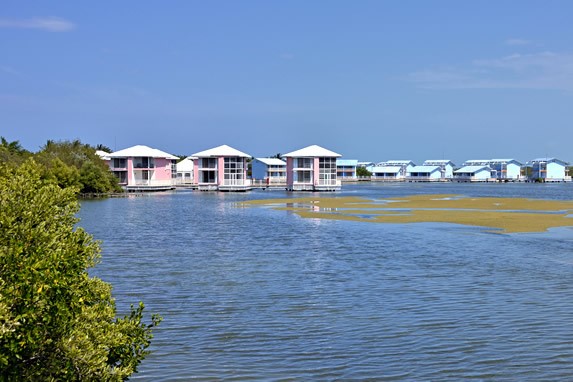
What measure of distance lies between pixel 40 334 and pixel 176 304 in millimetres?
10319

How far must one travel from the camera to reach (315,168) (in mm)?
99312

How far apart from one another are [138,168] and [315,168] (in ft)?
92.9

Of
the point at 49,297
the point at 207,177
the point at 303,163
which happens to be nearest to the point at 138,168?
the point at 207,177

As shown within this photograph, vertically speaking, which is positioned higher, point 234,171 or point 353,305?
point 234,171

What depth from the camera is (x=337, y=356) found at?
1203 centimetres

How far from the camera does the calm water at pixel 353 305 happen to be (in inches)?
455

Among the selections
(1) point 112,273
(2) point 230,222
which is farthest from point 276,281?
(2) point 230,222

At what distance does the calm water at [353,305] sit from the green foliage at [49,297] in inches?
161

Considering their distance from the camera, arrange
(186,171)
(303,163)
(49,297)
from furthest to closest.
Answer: (186,171) < (303,163) < (49,297)

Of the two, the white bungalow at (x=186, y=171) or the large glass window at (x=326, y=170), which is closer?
the large glass window at (x=326, y=170)

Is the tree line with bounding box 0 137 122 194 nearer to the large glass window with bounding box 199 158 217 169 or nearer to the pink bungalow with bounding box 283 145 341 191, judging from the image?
the large glass window with bounding box 199 158 217 169

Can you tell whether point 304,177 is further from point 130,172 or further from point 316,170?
point 130,172

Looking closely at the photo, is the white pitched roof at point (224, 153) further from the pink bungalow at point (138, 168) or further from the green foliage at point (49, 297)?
the green foliage at point (49, 297)

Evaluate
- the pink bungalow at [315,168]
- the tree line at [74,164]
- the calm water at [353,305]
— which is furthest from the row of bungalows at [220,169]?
the calm water at [353,305]
